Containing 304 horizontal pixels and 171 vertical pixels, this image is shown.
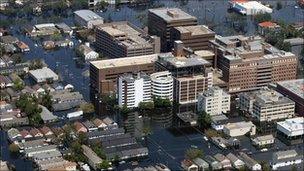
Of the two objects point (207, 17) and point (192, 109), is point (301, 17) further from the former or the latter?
point (192, 109)

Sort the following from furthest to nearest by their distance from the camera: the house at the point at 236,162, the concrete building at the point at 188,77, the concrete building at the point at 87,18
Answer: the concrete building at the point at 87,18 < the concrete building at the point at 188,77 < the house at the point at 236,162

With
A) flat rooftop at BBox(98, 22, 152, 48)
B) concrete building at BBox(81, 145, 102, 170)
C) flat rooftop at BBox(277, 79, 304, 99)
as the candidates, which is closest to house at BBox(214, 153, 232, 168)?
concrete building at BBox(81, 145, 102, 170)

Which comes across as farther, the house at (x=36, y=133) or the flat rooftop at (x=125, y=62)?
the flat rooftop at (x=125, y=62)

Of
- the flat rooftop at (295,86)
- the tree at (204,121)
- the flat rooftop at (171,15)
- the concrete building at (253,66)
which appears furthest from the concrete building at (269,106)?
the flat rooftop at (171,15)

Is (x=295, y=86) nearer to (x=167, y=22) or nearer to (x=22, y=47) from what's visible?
(x=167, y=22)

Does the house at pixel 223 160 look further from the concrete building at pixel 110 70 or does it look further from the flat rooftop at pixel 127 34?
the flat rooftop at pixel 127 34
